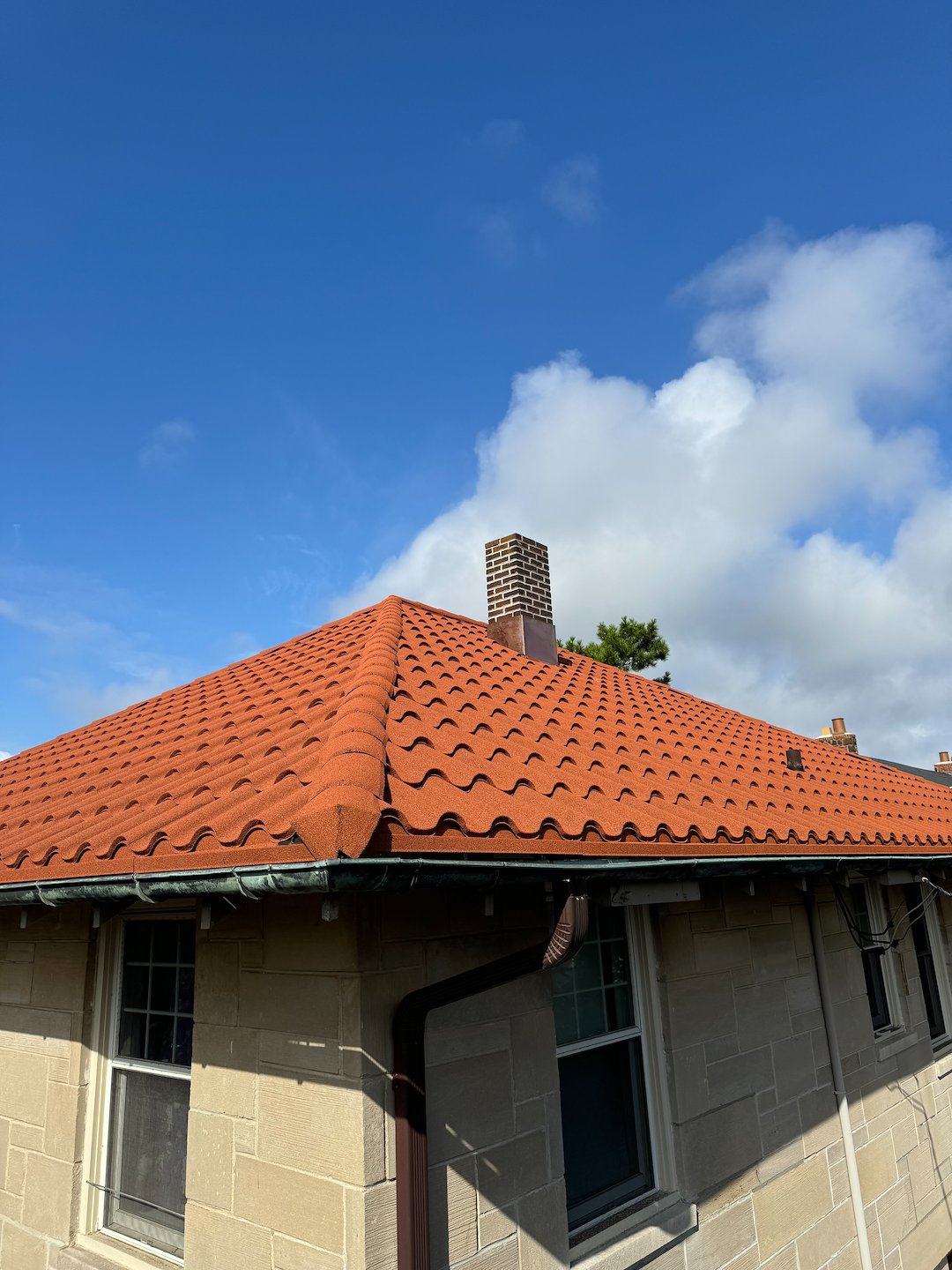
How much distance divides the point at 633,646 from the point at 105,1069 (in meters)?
23.4

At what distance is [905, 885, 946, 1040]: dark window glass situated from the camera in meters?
8.77

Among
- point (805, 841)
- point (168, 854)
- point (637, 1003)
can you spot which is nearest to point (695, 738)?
point (805, 841)

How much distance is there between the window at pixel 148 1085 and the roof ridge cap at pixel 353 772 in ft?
5.07

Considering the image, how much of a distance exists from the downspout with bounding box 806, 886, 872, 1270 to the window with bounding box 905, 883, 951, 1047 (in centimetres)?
298

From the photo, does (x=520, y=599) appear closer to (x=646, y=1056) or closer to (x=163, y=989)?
(x=646, y=1056)

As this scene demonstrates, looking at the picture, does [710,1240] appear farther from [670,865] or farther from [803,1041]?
[670,865]

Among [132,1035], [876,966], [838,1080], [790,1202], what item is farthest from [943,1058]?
[132,1035]

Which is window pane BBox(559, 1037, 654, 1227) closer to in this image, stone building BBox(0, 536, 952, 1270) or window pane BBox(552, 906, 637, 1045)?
stone building BBox(0, 536, 952, 1270)

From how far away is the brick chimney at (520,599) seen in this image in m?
8.59

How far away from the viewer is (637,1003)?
16.2 feet

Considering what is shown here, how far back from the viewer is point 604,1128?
4566 mm

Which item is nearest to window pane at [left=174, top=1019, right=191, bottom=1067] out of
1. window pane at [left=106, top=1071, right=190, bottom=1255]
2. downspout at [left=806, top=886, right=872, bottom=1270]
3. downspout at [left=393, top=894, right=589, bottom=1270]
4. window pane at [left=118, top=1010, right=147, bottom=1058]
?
window pane at [left=106, top=1071, right=190, bottom=1255]

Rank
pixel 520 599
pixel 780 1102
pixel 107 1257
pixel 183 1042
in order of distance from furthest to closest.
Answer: pixel 520 599, pixel 780 1102, pixel 183 1042, pixel 107 1257

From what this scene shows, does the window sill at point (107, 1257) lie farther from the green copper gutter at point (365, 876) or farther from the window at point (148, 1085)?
the green copper gutter at point (365, 876)
